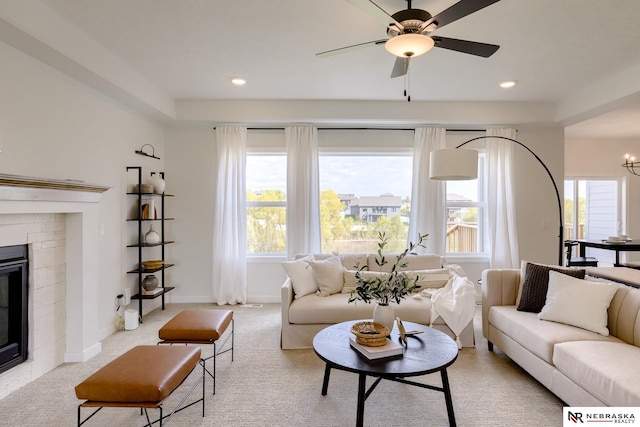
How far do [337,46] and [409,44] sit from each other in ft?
3.55

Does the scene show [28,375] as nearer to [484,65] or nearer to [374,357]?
[374,357]

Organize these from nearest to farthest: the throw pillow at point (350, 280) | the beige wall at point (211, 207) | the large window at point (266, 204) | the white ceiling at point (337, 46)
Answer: the white ceiling at point (337, 46)
the throw pillow at point (350, 280)
the beige wall at point (211, 207)
the large window at point (266, 204)

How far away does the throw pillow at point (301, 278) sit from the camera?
11.1 feet

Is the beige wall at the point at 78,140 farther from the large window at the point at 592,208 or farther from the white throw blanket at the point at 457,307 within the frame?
the large window at the point at 592,208

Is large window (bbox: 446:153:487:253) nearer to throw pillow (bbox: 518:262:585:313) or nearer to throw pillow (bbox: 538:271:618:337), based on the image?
throw pillow (bbox: 518:262:585:313)

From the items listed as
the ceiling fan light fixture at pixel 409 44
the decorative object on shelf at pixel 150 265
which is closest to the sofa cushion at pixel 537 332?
the ceiling fan light fixture at pixel 409 44

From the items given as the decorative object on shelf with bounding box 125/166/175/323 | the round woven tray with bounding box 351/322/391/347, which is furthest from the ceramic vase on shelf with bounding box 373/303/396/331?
the decorative object on shelf with bounding box 125/166/175/323

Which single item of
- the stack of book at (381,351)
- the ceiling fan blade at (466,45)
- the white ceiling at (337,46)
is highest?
the white ceiling at (337,46)

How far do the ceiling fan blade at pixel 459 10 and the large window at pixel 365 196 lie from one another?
297 cm

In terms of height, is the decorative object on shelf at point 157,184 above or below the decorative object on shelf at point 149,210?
above

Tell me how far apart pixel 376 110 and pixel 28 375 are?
439cm

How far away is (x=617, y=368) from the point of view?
72.2 inches

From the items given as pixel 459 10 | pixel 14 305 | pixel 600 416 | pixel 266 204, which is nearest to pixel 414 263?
pixel 600 416

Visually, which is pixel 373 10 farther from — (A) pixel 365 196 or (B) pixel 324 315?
(A) pixel 365 196
